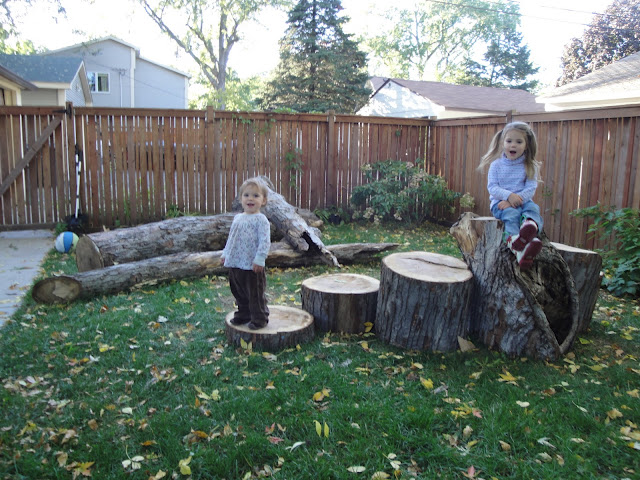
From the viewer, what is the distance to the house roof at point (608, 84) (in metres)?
13.5

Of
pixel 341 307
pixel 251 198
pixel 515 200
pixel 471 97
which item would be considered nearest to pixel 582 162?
pixel 515 200

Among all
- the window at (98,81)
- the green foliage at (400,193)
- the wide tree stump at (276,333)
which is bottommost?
the wide tree stump at (276,333)

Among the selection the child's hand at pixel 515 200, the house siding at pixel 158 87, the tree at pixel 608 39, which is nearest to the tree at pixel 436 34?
the tree at pixel 608 39

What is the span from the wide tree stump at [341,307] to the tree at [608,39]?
29.9 metres

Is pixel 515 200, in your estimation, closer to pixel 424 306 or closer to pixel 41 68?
pixel 424 306

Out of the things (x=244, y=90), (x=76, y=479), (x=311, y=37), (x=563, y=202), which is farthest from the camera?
(x=244, y=90)

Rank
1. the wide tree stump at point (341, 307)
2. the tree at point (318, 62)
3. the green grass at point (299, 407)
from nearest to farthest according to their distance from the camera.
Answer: the green grass at point (299, 407) → the wide tree stump at point (341, 307) → the tree at point (318, 62)

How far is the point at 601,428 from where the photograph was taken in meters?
2.66

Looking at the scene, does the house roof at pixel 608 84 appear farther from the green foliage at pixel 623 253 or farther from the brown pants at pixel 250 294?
the brown pants at pixel 250 294

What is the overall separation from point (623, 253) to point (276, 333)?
416cm

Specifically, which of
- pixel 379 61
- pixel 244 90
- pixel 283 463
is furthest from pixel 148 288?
pixel 379 61

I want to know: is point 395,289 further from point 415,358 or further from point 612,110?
point 612,110

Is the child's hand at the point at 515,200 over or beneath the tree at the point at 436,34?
beneath

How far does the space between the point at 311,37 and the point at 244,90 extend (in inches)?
→ 626
